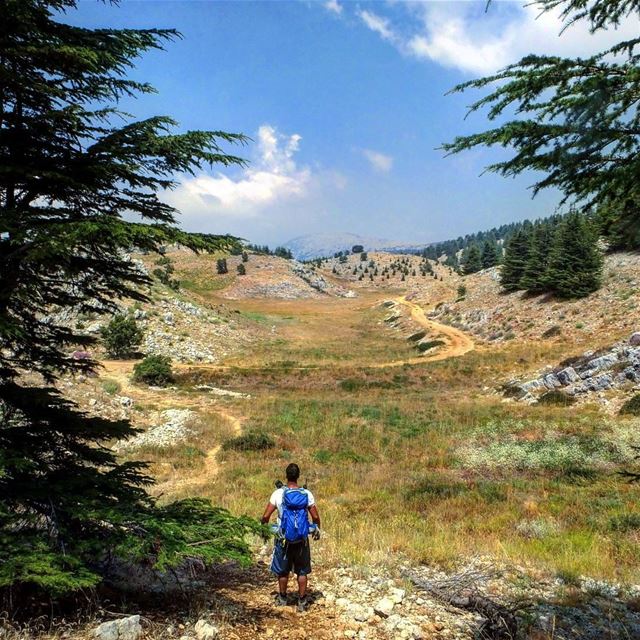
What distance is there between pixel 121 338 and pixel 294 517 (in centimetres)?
3725

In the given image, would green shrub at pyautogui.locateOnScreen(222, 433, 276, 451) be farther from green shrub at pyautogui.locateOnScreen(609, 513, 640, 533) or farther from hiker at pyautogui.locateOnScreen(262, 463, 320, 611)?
hiker at pyautogui.locateOnScreen(262, 463, 320, 611)

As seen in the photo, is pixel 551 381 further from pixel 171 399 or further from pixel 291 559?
pixel 291 559

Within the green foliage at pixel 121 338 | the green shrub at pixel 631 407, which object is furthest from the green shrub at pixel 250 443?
the green foliage at pixel 121 338

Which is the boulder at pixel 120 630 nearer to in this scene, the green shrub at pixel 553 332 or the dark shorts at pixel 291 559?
the dark shorts at pixel 291 559

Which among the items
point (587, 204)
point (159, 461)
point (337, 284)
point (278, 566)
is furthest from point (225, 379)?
point (337, 284)

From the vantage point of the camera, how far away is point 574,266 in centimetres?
5022

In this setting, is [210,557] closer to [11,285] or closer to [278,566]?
[278,566]

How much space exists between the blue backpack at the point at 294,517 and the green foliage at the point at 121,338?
36.7 m

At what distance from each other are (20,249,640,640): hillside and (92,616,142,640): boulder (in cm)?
29

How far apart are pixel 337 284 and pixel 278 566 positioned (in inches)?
5652

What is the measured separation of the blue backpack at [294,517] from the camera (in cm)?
621

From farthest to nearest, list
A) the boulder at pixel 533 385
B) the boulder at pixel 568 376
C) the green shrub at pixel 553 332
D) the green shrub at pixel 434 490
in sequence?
the green shrub at pixel 553 332
the boulder at pixel 533 385
the boulder at pixel 568 376
the green shrub at pixel 434 490

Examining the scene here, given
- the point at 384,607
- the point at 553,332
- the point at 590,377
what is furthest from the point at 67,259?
the point at 553,332

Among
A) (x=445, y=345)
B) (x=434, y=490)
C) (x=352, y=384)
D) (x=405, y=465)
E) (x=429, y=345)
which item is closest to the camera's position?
(x=434, y=490)
